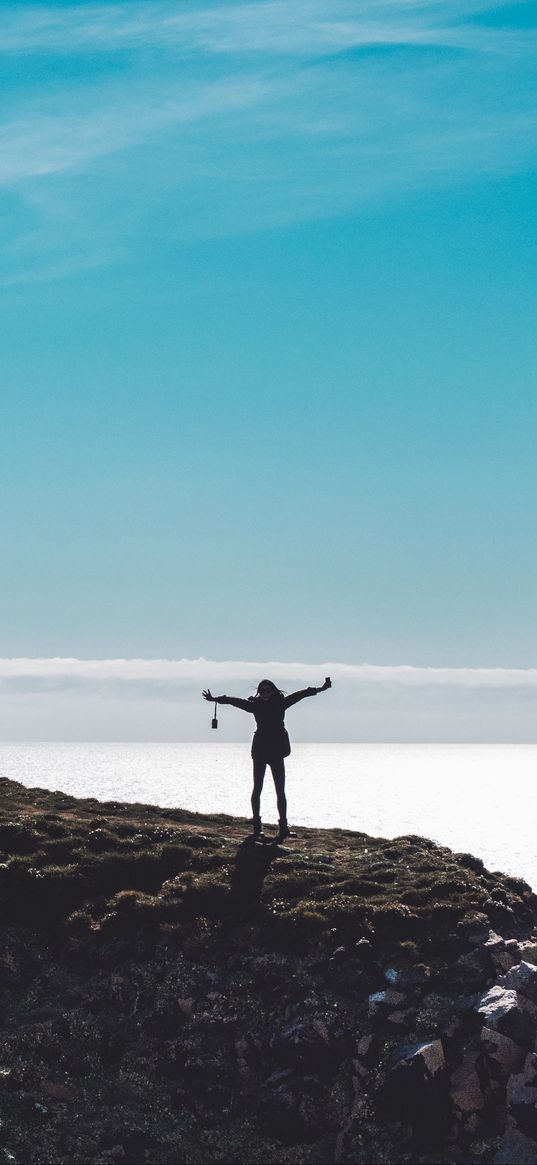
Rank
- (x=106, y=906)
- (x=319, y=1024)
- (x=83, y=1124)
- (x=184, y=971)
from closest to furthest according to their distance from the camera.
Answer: (x=83, y=1124) → (x=319, y=1024) → (x=184, y=971) → (x=106, y=906)

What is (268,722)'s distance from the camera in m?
32.6

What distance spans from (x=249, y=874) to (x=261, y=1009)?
6392 millimetres

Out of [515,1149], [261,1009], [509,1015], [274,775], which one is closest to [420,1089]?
[515,1149]

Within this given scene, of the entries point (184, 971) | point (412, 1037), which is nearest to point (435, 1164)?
point (412, 1037)

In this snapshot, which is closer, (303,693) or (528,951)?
(528,951)

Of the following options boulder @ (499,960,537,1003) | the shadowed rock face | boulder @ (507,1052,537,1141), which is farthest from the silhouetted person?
boulder @ (507,1052,537,1141)

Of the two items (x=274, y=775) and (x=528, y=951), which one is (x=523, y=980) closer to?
(x=528, y=951)

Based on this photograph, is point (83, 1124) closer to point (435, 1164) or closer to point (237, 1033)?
point (237, 1033)

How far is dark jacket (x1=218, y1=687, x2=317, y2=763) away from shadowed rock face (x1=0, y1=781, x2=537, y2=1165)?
3.37 m

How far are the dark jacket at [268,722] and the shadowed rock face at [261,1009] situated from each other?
337 centimetres

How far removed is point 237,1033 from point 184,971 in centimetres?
265

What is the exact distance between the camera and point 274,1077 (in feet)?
68.8

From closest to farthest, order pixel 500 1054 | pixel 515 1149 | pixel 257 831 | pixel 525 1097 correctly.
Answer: pixel 515 1149
pixel 525 1097
pixel 500 1054
pixel 257 831

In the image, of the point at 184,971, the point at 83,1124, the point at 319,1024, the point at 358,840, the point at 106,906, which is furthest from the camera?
the point at 358,840
